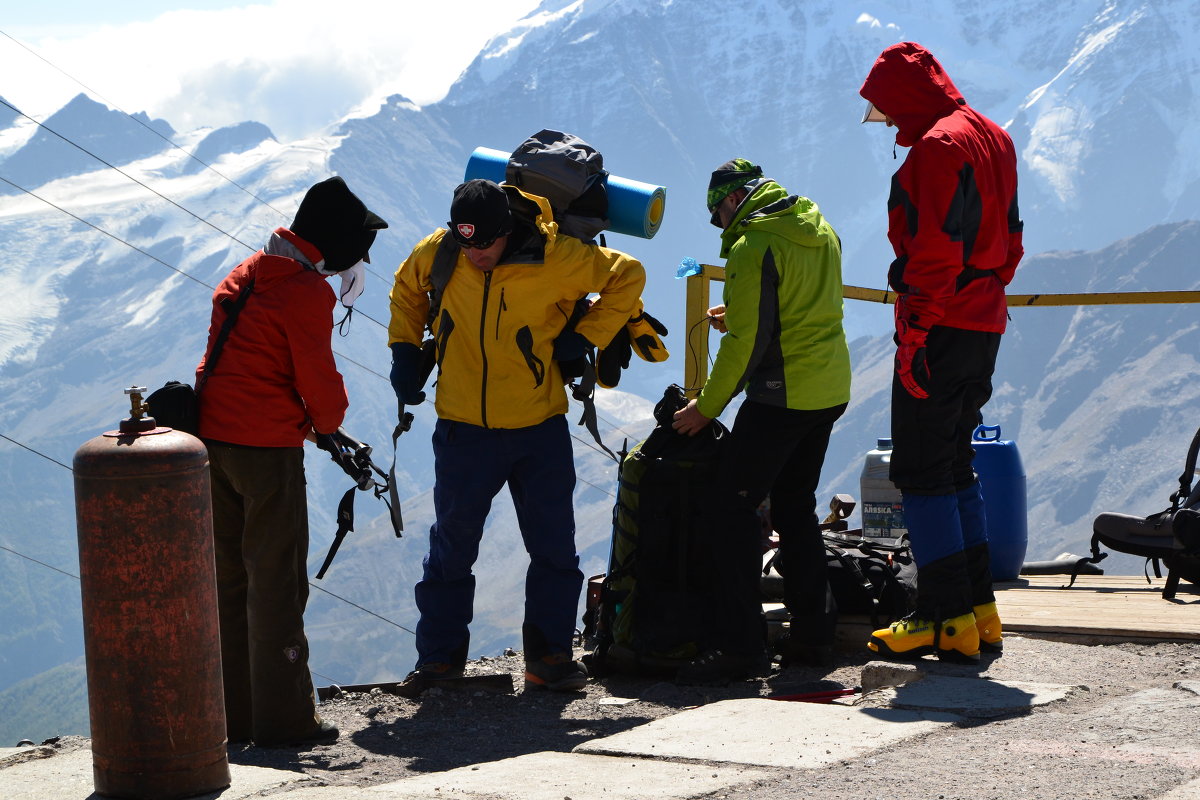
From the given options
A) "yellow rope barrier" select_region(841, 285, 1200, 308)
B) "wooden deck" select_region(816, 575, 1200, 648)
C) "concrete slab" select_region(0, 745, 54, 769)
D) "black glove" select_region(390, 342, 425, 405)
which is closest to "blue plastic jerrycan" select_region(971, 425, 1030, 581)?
"wooden deck" select_region(816, 575, 1200, 648)

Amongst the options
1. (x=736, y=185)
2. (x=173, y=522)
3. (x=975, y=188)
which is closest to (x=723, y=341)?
(x=736, y=185)

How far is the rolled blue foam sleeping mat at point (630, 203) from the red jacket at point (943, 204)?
108 centimetres

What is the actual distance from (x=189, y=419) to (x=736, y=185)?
2.16m

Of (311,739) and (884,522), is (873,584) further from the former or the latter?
(311,739)

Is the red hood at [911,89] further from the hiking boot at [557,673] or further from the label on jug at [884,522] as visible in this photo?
the label on jug at [884,522]

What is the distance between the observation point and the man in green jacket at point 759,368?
4.94 meters

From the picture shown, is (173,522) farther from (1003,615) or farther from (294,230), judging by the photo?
(1003,615)

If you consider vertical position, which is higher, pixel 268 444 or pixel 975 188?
pixel 975 188

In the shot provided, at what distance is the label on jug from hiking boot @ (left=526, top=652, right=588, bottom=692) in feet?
9.17

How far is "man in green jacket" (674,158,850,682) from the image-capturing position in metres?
4.94

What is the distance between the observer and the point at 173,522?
10.7 feet

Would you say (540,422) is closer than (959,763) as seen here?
No

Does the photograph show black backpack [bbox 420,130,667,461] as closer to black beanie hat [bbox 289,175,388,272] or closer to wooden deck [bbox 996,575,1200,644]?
black beanie hat [bbox 289,175,388,272]

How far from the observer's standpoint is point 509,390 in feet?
16.5
